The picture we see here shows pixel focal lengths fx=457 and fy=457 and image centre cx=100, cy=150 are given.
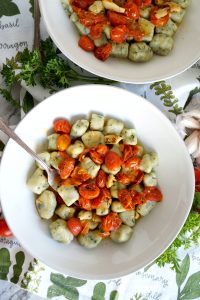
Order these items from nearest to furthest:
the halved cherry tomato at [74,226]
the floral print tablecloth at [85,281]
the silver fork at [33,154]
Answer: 1. the silver fork at [33,154]
2. the halved cherry tomato at [74,226]
3. the floral print tablecloth at [85,281]

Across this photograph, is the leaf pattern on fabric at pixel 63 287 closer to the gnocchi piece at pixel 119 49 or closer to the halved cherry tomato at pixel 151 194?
the halved cherry tomato at pixel 151 194

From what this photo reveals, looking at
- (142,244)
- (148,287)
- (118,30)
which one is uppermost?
(118,30)

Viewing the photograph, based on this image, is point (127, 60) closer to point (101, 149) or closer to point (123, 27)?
point (123, 27)

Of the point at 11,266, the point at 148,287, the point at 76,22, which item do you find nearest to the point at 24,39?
the point at 76,22

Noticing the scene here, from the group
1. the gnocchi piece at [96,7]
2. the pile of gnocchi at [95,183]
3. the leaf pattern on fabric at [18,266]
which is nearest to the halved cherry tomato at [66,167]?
the pile of gnocchi at [95,183]

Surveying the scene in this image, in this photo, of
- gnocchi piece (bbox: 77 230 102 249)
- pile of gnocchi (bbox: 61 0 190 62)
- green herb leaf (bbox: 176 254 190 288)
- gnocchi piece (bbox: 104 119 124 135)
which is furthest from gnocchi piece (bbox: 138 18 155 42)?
green herb leaf (bbox: 176 254 190 288)

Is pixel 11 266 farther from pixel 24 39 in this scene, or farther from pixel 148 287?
pixel 24 39
